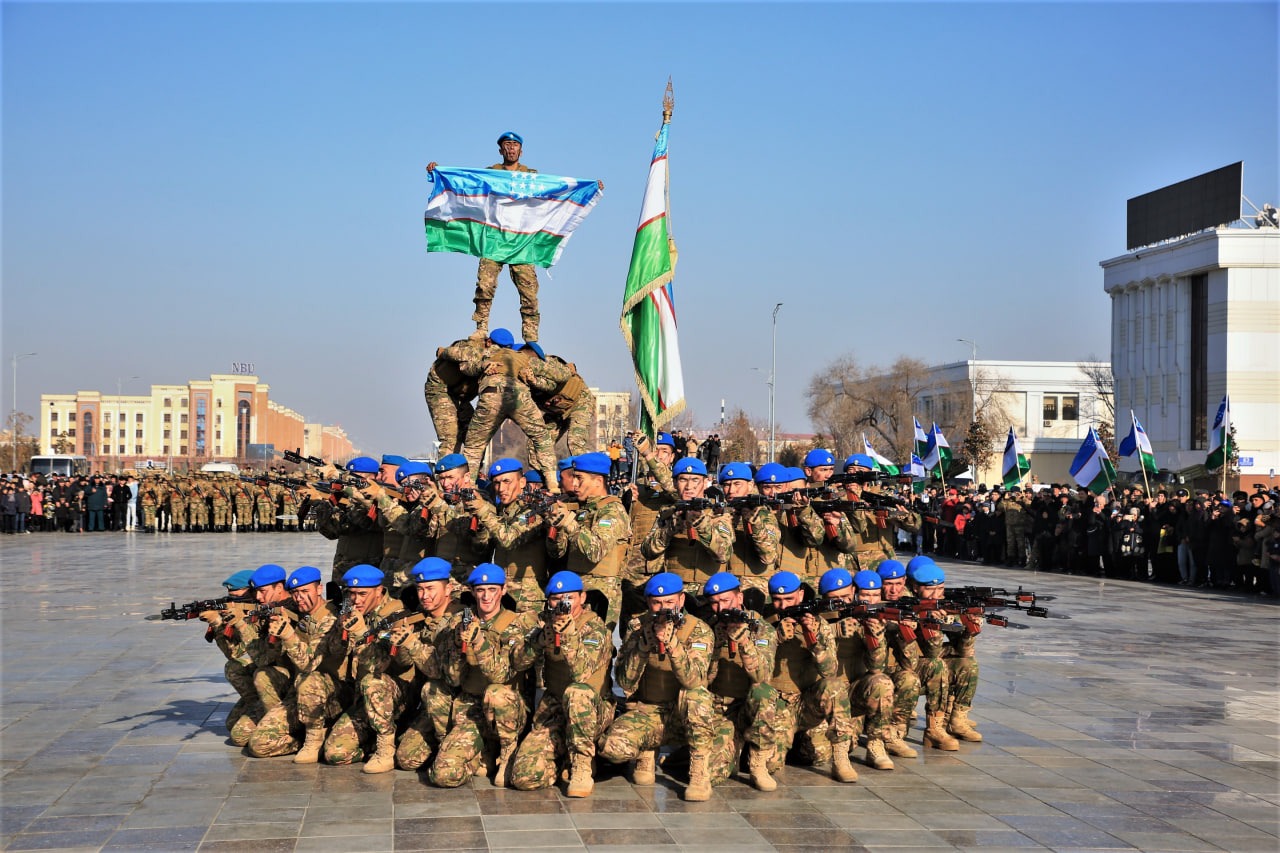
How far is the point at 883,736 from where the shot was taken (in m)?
8.58

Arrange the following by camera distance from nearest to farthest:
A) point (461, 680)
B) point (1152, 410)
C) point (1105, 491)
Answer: point (461, 680), point (1105, 491), point (1152, 410)

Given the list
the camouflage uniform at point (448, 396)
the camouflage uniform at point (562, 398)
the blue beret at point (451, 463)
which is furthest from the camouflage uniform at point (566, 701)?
the camouflage uniform at point (448, 396)

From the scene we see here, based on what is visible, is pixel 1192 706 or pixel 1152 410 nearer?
pixel 1192 706

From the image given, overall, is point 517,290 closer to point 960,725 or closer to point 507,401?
point 507,401

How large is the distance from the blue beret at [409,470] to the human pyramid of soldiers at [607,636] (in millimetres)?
377

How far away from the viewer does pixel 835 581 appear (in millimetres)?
8305

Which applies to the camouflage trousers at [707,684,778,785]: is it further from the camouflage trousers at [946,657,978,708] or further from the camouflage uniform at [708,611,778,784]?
the camouflage trousers at [946,657,978,708]

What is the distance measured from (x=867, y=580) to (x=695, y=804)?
1.91 metres

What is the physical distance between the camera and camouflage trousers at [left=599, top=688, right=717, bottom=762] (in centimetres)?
766

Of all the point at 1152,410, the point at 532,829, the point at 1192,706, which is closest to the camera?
the point at 532,829

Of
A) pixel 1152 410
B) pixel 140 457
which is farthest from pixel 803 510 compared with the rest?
pixel 140 457

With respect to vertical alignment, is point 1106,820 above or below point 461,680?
below

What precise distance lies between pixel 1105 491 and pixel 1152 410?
39230 mm

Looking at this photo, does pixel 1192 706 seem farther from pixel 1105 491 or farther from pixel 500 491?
pixel 1105 491
